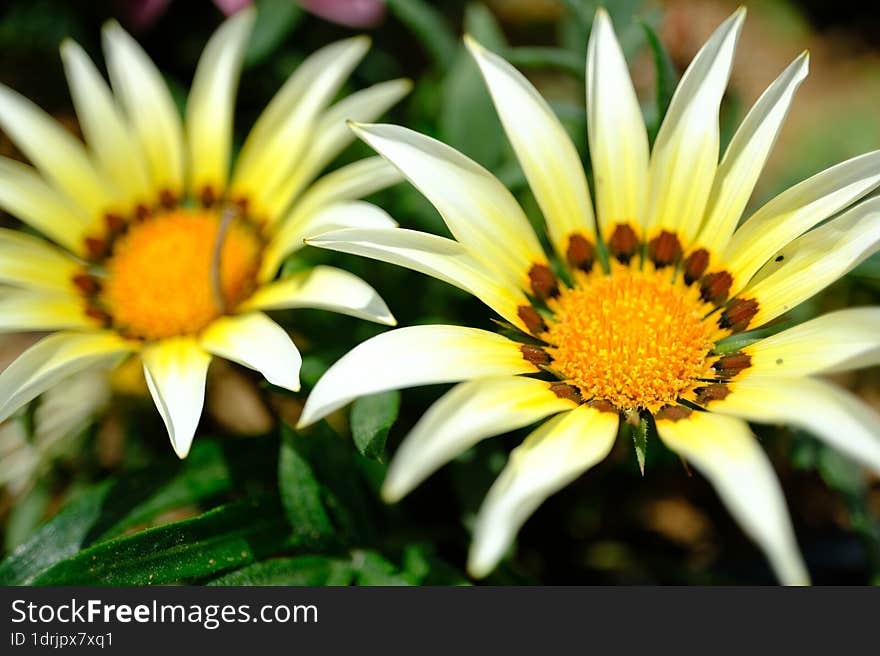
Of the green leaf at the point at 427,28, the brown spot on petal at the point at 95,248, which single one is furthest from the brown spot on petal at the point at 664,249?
the brown spot on petal at the point at 95,248

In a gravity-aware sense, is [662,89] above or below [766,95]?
above

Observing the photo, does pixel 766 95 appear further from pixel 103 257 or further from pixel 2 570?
pixel 2 570

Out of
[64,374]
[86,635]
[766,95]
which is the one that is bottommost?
[86,635]

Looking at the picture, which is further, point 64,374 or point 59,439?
point 59,439

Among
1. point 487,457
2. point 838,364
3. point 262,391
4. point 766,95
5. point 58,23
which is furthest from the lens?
point 58,23

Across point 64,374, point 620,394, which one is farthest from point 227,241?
point 620,394

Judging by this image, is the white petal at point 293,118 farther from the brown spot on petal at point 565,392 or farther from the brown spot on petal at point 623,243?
the brown spot on petal at point 565,392

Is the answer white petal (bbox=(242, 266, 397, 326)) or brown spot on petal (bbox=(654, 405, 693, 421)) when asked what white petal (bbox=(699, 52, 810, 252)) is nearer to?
brown spot on petal (bbox=(654, 405, 693, 421))
